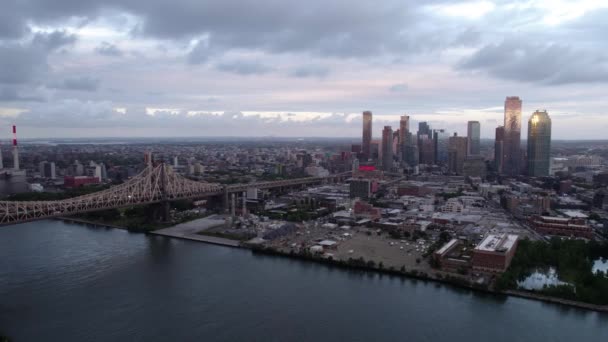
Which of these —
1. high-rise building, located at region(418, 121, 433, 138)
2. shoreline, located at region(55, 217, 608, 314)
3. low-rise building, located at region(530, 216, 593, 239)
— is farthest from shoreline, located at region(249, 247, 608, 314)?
high-rise building, located at region(418, 121, 433, 138)

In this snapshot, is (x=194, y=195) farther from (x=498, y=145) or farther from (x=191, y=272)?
(x=498, y=145)

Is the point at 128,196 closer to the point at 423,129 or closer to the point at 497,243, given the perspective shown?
the point at 497,243

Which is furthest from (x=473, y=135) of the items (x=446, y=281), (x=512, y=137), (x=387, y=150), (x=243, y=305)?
(x=243, y=305)

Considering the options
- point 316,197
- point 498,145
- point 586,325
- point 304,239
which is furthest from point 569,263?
point 498,145

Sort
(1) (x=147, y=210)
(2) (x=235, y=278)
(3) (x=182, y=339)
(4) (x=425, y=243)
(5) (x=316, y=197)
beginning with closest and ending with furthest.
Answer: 1. (3) (x=182, y=339)
2. (2) (x=235, y=278)
3. (4) (x=425, y=243)
4. (1) (x=147, y=210)
5. (5) (x=316, y=197)

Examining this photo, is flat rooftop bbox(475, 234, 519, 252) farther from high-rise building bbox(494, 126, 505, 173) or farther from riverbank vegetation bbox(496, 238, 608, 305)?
high-rise building bbox(494, 126, 505, 173)
